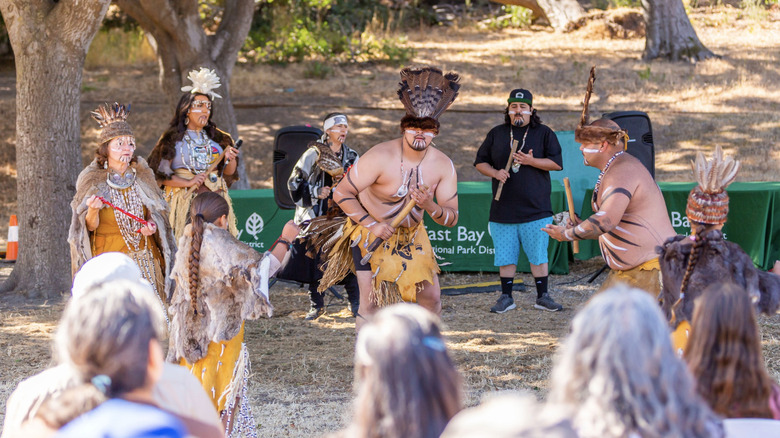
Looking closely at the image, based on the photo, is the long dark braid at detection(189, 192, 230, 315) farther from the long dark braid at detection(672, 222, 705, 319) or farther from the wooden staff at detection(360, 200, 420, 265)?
the long dark braid at detection(672, 222, 705, 319)

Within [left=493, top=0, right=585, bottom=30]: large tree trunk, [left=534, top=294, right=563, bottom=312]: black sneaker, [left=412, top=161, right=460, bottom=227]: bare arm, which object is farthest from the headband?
[left=493, top=0, right=585, bottom=30]: large tree trunk

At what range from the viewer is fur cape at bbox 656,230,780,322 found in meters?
3.43

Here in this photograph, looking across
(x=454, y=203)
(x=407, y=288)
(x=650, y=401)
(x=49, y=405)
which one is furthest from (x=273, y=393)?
(x=650, y=401)

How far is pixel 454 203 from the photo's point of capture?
196 inches

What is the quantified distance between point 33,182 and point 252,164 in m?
6.09

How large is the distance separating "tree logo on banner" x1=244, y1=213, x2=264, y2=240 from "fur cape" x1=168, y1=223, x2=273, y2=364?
432 centimetres

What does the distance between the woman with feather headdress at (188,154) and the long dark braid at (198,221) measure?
1901mm

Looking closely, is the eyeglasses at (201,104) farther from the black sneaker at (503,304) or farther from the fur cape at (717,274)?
the fur cape at (717,274)

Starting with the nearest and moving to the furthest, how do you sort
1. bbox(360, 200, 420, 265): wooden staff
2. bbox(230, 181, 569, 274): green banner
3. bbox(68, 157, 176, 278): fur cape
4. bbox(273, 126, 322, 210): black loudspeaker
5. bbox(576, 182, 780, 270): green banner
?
1. bbox(360, 200, 420, 265): wooden staff
2. bbox(68, 157, 176, 278): fur cape
3. bbox(273, 126, 322, 210): black loudspeaker
4. bbox(576, 182, 780, 270): green banner
5. bbox(230, 181, 569, 274): green banner

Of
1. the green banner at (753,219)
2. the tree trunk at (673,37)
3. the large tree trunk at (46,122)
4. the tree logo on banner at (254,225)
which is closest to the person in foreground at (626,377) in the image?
the large tree trunk at (46,122)

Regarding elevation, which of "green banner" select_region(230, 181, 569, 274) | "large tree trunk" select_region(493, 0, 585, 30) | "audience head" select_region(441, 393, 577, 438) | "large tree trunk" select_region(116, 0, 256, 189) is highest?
"large tree trunk" select_region(493, 0, 585, 30)

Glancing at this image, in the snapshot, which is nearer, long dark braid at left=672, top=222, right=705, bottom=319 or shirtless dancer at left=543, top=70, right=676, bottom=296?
long dark braid at left=672, top=222, right=705, bottom=319

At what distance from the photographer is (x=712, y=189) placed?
11.7 feet

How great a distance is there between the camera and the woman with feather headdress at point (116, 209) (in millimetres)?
4902
